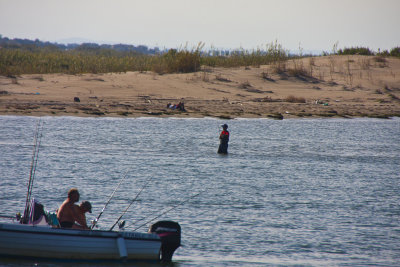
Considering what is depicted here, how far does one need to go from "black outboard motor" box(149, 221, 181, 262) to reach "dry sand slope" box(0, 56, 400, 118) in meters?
22.5

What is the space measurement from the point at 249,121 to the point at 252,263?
74.8 feet

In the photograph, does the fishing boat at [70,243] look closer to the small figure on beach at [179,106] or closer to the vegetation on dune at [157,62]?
the small figure on beach at [179,106]

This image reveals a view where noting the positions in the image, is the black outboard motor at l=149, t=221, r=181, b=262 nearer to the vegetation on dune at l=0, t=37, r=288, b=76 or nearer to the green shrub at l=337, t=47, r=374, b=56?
→ the vegetation on dune at l=0, t=37, r=288, b=76

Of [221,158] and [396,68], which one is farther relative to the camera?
[396,68]

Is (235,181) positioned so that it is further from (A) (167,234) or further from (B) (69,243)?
(B) (69,243)

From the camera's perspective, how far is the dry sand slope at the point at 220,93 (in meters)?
35.4

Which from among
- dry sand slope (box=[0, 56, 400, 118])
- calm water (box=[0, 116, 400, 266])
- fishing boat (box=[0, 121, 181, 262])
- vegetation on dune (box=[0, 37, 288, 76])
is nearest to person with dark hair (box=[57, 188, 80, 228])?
fishing boat (box=[0, 121, 181, 262])

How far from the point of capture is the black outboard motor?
11.8m

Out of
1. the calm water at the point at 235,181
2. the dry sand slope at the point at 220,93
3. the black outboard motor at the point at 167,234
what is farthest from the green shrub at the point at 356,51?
the black outboard motor at the point at 167,234

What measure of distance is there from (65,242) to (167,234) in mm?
2020

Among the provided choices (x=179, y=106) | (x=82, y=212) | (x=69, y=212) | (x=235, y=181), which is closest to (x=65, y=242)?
(x=69, y=212)

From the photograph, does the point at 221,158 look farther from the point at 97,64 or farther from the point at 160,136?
the point at 97,64

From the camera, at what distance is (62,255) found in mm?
11234

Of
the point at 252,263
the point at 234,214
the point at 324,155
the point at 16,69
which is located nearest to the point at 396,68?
the point at 324,155
